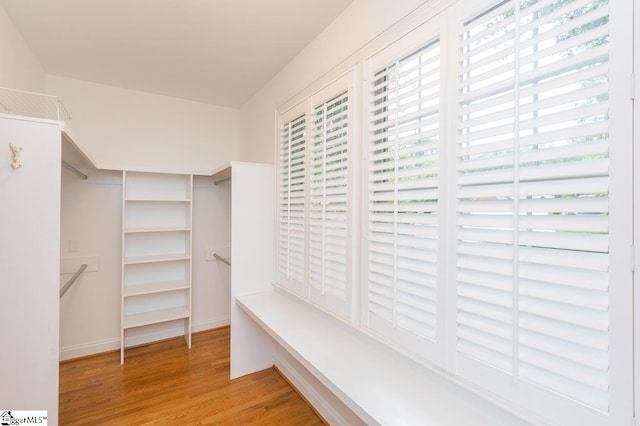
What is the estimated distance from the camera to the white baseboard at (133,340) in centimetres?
276

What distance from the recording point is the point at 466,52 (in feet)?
3.68

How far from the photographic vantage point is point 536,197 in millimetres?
915

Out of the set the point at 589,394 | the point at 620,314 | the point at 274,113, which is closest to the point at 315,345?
the point at 589,394

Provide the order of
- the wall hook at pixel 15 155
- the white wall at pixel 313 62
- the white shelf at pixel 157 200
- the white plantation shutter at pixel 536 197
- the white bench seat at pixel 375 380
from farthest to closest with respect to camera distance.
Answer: the white shelf at pixel 157 200
the white wall at pixel 313 62
the wall hook at pixel 15 155
the white bench seat at pixel 375 380
the white plantation shutter at pixel 536 197

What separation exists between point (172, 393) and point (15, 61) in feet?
8.72

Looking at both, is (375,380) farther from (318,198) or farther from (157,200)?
(157,200)

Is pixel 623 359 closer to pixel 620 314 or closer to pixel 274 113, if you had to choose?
pixel 620 314

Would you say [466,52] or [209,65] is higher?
[209,65]

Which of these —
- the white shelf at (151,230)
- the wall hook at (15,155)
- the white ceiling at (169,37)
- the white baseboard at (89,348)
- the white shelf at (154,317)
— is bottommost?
the white baseboard at (89,348)

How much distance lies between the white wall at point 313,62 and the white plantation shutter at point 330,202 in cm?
25

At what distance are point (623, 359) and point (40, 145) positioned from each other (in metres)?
2.34

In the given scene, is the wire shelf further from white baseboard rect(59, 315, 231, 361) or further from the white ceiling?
white baseboard rect(59, 315, 231, 361)

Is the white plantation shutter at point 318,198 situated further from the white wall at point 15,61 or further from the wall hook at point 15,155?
the white wall at point 15,61

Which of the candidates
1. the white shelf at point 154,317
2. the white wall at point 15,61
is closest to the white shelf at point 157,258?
the white shelf at point 154,317
